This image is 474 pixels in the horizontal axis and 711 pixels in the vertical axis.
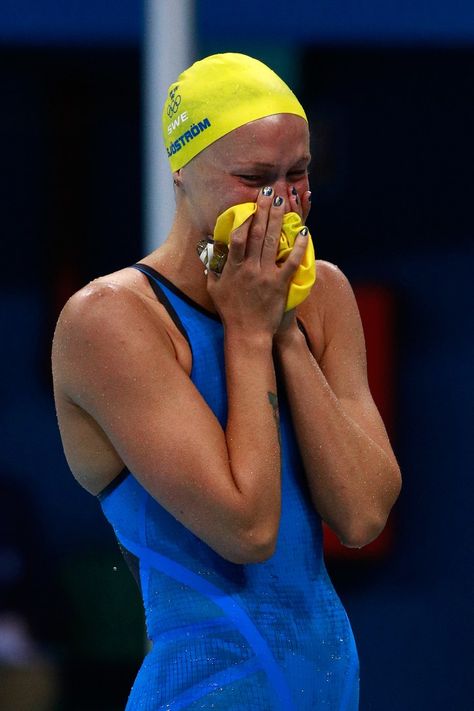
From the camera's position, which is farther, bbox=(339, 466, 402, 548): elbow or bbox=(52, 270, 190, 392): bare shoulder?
bbox=(339, 466, 402, 548): elbow

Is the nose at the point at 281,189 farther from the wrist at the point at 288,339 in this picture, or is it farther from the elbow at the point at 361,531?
the elbow at the point at 361,531

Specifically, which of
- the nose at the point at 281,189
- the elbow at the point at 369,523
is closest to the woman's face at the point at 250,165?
the nose at the point at 281,189

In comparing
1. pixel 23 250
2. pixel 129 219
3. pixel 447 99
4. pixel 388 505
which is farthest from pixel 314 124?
pixel 388 505

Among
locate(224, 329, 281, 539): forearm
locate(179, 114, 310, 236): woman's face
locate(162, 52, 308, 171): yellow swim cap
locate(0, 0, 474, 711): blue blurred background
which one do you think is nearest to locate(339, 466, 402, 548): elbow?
locate(224, 329, 281, 539): forearm

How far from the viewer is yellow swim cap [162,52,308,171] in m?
2.30

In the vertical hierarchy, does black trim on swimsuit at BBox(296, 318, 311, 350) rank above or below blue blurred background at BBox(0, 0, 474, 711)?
above

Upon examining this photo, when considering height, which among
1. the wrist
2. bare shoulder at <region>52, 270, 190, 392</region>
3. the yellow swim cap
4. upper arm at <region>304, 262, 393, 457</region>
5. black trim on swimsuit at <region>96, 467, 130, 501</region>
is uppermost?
the yellow swim cap

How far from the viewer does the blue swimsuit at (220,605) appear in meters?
2.26

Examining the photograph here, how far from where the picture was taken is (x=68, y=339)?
2.25 metres

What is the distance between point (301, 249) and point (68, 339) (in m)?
0.42

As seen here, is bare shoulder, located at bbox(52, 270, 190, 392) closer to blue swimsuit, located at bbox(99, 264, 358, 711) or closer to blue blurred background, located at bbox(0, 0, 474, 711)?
blue swimsuit, located at bbox(99, 264, 358, 711)

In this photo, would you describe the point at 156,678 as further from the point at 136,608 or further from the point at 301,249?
the point at 136,608

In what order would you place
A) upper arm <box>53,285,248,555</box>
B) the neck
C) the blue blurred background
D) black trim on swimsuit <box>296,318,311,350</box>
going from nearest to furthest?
upper arm <box>53,285,248,555</box> → the neck → black trim on swimsuit <box>296,318,311,350</box> → the blue blurred background

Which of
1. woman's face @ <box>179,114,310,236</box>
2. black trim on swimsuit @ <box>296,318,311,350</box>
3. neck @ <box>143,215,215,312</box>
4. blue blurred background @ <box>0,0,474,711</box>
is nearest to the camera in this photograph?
woman's face @ <box>179,114,310,236</box>
